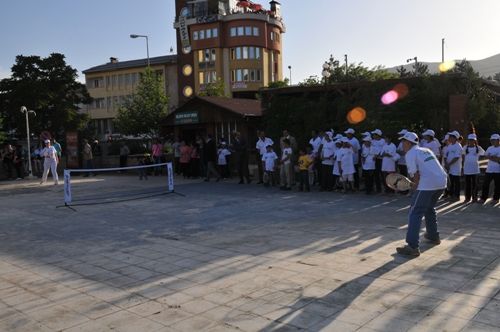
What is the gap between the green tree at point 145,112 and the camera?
116 ft

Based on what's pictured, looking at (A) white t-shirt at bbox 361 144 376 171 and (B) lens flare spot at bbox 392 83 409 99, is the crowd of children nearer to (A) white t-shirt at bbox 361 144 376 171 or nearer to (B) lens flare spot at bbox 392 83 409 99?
(A) white t-shirt at bbox 361 144 376 171

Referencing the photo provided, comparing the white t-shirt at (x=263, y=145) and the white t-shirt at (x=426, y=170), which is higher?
the white t-shirt at (x=263, y=145)

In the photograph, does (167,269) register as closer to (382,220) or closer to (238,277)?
(238,277)

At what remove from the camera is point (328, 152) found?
14.9m

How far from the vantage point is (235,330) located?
178 inches

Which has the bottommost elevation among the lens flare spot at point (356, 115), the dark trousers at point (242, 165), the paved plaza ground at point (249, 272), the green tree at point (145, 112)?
the paved plaza ground at point (249, 272)

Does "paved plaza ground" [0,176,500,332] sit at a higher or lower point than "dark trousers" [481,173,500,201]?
lower

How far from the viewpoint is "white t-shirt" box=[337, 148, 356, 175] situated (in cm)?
1425

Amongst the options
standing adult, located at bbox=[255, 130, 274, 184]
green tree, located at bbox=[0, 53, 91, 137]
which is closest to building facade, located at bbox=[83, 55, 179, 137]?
green tree, located at bbox=[0, 53, 91, 137]

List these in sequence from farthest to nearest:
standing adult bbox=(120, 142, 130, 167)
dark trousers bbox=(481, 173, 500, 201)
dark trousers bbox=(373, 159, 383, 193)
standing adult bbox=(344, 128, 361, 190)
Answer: standing adult bbox=(120, 142, 130, 167) < standing adult bbox=(344, 128, 361, 190) < dark trousers bbox=(373, 159, 383, 193) < dark trousers bbox=(481, 173, 500, 201)

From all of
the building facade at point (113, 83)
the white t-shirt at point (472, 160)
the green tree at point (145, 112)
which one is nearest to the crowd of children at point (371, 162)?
the white t-shirt at point (472, 160)

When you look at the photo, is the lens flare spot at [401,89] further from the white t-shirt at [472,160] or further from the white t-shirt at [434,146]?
the white t-shirt at [472,160]

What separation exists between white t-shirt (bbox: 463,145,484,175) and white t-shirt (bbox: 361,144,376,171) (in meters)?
2.52

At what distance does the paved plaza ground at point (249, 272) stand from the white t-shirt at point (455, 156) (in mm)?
1211
